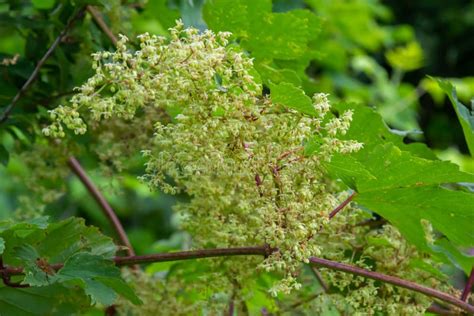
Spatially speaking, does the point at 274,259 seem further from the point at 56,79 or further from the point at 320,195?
the point at 56,79

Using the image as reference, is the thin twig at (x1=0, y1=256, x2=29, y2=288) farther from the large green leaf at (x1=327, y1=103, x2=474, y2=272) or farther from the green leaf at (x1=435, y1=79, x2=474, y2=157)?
the green leaf at (x1=435, y1=79, x2=474, y2=157)

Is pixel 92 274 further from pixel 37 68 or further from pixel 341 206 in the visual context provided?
pixel 37 68

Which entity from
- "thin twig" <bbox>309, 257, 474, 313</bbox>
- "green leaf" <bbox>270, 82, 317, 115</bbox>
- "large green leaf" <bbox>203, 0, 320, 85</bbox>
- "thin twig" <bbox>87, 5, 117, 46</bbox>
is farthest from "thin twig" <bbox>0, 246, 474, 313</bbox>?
"thin twig" <bbox>87, 5, 117, 46</bbox>

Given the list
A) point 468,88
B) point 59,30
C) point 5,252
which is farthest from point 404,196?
point 468,88

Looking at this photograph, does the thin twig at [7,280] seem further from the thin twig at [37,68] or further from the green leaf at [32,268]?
the thin twig at [37,68]

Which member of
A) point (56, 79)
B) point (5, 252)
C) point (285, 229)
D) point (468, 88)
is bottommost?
point (5, 252)
